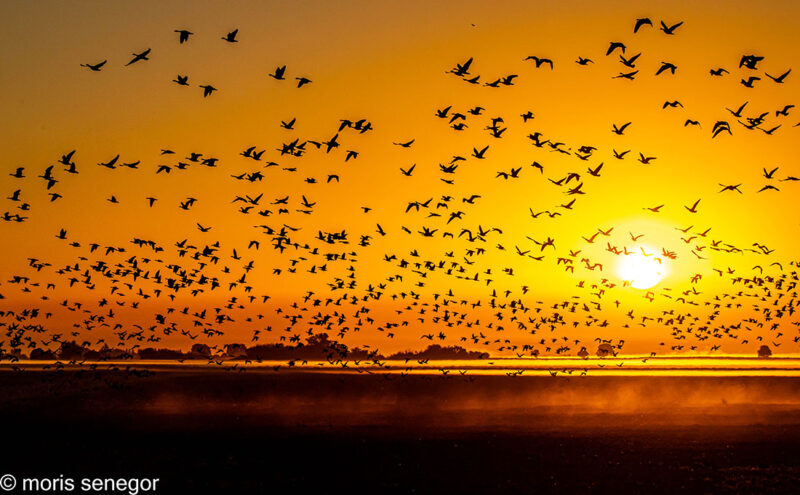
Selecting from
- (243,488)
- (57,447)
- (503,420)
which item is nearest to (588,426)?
(503,420)

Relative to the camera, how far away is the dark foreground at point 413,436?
121 feet

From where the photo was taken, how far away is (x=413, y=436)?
162ft

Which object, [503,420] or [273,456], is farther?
[503,420]

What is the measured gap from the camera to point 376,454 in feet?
141

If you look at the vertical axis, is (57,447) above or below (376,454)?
above

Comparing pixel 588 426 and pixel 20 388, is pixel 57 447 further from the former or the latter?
pixel 20 388

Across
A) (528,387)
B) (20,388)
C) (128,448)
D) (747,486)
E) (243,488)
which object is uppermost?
(20,388)

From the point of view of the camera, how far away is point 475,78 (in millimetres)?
29500

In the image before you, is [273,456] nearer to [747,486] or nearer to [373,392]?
[747,486]

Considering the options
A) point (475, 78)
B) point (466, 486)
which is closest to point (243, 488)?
point (466, 486)

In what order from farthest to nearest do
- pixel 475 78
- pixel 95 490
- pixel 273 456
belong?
pixel 273 456 < pixel 95 490 < pixel 475 78

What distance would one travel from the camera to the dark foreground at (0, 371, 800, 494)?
36.8 meters

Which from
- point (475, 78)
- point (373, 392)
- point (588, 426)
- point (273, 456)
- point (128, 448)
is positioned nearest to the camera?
point (475, 78)

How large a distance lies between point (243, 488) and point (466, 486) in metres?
8.40
